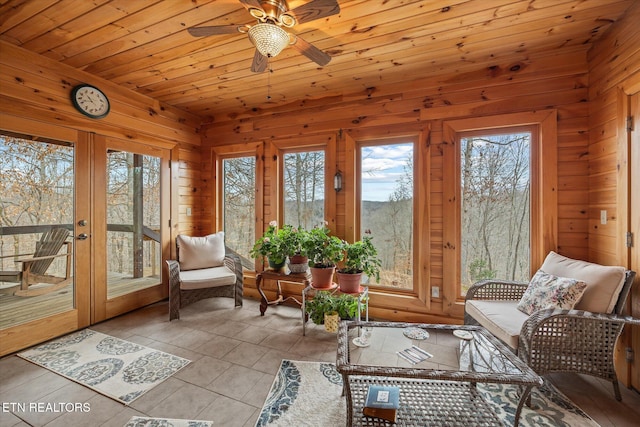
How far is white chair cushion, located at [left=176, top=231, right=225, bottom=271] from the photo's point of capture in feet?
11.4

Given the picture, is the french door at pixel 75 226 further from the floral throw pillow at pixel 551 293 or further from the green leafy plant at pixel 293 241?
the floral throw pillow at pixel 551 293

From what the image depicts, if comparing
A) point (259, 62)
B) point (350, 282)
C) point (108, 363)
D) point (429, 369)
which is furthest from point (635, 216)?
point (108, 363)

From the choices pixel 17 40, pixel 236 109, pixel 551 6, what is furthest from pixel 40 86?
pixel 551 6

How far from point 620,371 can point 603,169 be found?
5.00 ft

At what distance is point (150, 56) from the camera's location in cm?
257

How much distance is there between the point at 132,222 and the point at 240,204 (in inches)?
52.2

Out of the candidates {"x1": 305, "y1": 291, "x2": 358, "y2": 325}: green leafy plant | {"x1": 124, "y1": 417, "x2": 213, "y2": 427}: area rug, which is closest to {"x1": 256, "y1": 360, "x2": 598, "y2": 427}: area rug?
{"x1": 124, "y1": 417, "x2": 213, "y2": 427}: area rug

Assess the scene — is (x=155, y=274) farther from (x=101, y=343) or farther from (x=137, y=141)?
(x=137, y=141)

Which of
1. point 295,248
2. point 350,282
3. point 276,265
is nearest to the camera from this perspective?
point 350,282

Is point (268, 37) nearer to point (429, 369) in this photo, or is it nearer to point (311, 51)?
point (311, 51)

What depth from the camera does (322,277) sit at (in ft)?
9.07

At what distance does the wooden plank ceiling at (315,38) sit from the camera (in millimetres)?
1928

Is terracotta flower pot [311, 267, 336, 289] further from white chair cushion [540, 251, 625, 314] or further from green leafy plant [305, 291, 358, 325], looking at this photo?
white chair cushion [540, 251, 625, 314]

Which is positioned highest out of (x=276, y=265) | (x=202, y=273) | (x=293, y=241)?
(x=293, y=241)
